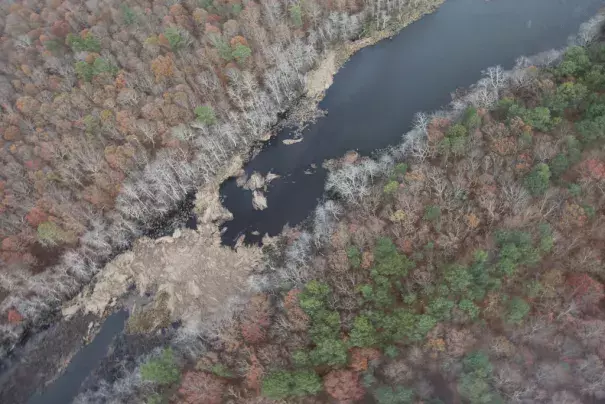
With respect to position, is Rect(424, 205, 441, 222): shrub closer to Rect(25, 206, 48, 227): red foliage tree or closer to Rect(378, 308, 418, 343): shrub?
Rect(378, 308, 418, 343): shrub

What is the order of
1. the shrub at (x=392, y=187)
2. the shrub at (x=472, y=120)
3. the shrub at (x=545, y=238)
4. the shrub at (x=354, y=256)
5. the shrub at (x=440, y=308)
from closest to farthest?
1. the shrub at (x=440, y=308)
2. the shrub at (x=545, y=238)
3. the shrub at (x=354, y=256)
4. the shrub at (x=392, y=187)
5. the shrub at (x=472, y=120)

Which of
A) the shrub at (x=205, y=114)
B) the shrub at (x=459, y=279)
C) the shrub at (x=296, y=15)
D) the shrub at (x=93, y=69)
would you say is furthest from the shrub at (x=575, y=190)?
the shrub at (x=93, y=69)

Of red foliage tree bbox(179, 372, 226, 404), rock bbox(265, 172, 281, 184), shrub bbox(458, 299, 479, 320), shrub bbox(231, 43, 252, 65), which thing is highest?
shrub bbox(231, 43, 252, 65)

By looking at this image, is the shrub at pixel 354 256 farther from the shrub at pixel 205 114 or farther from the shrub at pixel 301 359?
the shrub at pixel 205 114

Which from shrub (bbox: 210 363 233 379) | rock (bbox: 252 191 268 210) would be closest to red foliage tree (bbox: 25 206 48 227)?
rock (bbox: 252 191 268 210)

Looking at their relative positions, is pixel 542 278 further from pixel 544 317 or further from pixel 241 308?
pixel 241 308

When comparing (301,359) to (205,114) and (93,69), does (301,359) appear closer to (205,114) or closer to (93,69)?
(205,114)

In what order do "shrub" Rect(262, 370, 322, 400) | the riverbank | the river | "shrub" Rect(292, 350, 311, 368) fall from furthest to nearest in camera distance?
the river
the riverbank
"shrub" Rect(292, 350, 311, 368)
"shrub" Rect(262, 370, 322, 400)

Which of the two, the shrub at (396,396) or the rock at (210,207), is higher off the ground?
the rock at (210,207)
